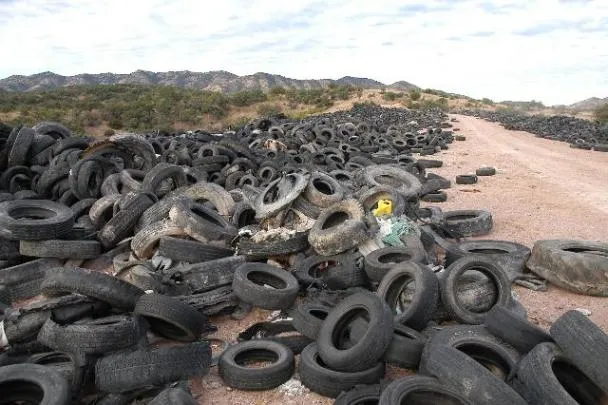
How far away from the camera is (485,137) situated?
27.4 meters

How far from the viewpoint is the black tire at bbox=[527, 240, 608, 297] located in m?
6.53

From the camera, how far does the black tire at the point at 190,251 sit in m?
7.11

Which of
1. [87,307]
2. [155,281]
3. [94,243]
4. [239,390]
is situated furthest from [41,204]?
[239,390]

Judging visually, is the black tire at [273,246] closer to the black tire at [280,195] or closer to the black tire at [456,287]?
the black tire at [280,195]

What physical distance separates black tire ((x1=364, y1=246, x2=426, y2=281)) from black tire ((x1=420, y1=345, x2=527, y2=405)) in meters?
2.20

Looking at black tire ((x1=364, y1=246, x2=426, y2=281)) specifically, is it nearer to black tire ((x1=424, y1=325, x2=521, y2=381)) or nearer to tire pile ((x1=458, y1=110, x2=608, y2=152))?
black tire ((x1=424, y1=325, x2=521, y2=381))

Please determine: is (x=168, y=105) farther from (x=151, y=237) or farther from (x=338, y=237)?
(x=338, y=237)

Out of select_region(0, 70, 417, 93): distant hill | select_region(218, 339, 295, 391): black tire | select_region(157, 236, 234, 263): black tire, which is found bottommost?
select_region(218, 339, 295, 391): black tire

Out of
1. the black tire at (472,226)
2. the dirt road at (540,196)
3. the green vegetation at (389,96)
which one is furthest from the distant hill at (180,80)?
the black tire at (472,226)

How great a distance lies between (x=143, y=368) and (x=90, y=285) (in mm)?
1296

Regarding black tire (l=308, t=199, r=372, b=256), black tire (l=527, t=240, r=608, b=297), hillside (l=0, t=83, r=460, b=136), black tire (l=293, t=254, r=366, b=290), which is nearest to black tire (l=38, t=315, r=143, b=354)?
black tire (l=293, t=254, r=366, b=290)

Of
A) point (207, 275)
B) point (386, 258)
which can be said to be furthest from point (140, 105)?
point (386, 258)

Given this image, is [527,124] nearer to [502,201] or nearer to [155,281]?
[502,201]

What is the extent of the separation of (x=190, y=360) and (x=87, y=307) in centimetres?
145
